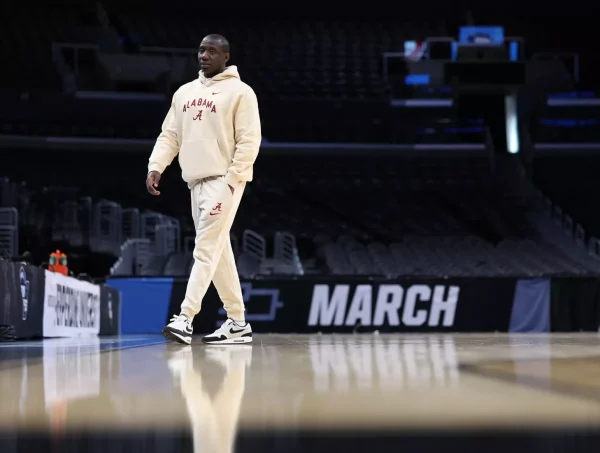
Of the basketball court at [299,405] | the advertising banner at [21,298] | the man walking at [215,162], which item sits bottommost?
the advertising banner at [21,298]

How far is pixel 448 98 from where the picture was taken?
1720cm

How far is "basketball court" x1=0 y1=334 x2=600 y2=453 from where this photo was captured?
1.01 meters

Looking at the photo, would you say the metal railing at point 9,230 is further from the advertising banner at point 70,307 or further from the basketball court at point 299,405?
the basketball court at point 299,405

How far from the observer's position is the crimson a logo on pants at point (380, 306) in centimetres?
966

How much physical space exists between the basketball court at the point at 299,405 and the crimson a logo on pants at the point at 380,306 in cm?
743

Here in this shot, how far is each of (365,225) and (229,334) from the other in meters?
11.3

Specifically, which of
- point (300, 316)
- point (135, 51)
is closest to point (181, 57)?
point (135, 51)

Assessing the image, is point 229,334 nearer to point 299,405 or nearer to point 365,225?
point 299,405

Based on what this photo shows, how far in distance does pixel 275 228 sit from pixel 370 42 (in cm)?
571

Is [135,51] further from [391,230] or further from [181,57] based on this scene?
[391,230]

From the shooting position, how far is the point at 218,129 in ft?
11.2

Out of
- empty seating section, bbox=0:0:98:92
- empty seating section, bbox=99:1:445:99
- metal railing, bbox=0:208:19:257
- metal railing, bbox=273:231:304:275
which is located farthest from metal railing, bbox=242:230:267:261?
empty seating section, bbox=0:0:98:92

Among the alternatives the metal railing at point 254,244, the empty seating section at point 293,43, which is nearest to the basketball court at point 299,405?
the metal railing at point 254,244

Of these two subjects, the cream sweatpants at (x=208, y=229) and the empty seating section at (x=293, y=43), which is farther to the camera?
the empty seating section at (x=293, y=43)
